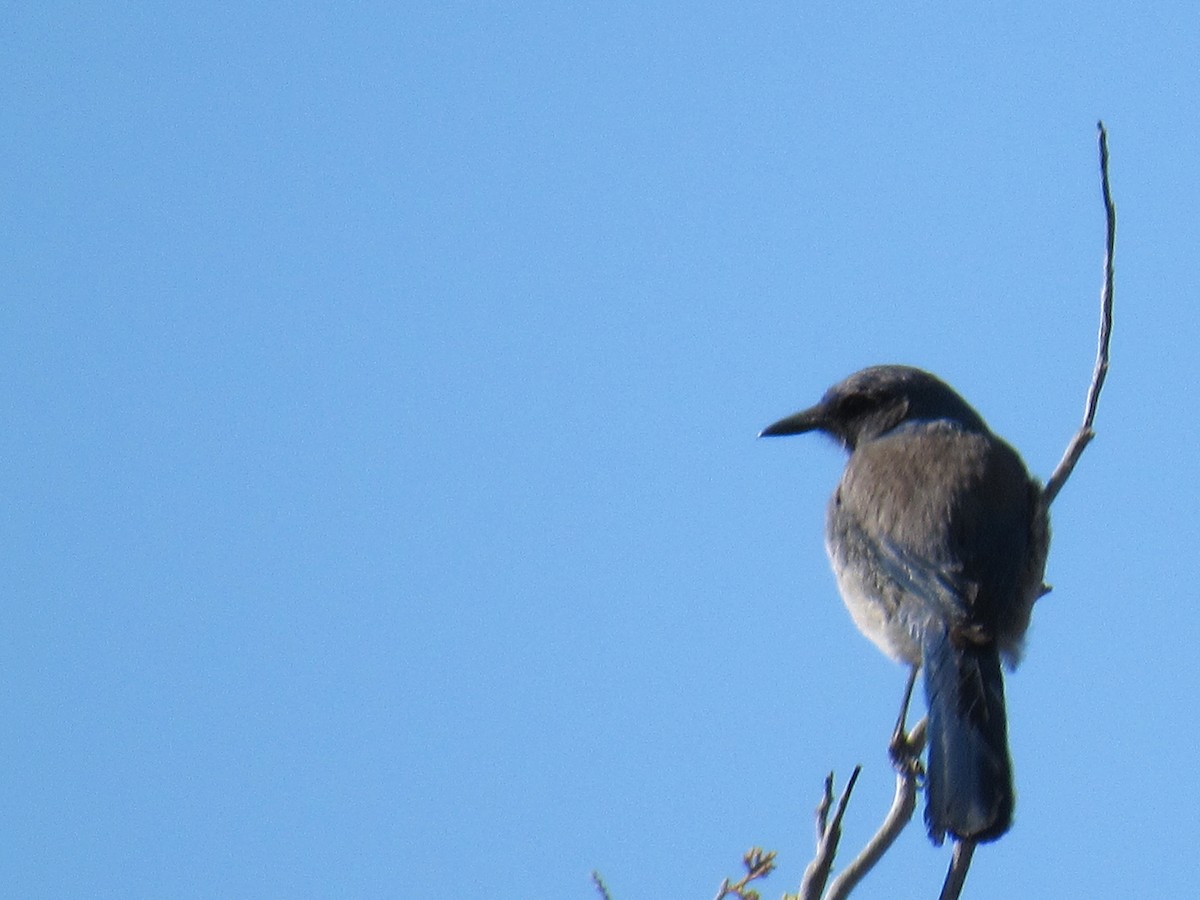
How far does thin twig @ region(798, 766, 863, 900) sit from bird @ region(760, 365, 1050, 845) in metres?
0.97

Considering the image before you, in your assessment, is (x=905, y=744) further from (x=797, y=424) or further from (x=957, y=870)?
(x=797, y=424)

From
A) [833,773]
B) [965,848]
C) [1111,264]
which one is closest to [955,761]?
[965,848]

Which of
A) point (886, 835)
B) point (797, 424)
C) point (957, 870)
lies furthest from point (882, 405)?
point (957, 870)

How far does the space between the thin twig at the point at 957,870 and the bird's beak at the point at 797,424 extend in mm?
3413

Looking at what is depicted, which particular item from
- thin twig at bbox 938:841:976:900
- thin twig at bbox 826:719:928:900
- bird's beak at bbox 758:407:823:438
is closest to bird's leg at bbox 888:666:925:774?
thin twig at bbox 826:719:928:900

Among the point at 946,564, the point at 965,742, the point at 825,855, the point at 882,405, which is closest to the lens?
the point at 825,855

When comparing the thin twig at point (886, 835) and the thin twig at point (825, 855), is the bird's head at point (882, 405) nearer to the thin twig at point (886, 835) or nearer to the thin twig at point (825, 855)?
the thin twig at point (886, 835)

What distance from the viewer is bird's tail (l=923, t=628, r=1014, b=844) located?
4.98 m

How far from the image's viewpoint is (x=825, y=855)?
13.3ft

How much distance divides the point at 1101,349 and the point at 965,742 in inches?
51.3

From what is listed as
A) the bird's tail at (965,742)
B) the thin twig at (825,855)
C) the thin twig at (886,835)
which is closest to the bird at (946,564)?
the bird's tail at (965,742)

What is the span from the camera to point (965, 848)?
466 cm

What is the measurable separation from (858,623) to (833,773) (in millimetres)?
2775

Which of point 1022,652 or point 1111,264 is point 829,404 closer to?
point 1022,652
